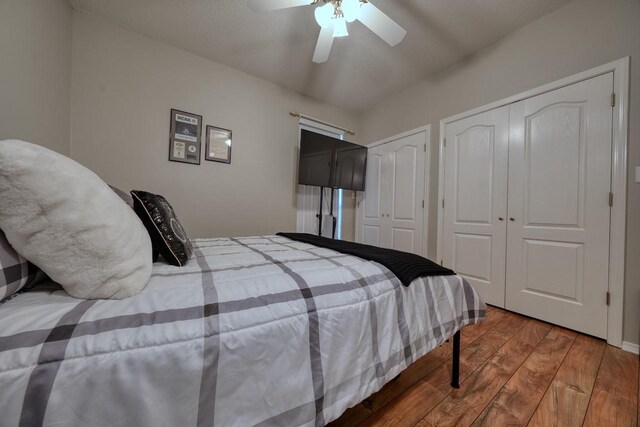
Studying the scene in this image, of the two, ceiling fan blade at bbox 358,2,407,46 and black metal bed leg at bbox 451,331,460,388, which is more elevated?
ceiling fan blade at bbox 358,2,407,46

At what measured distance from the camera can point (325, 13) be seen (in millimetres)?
1611

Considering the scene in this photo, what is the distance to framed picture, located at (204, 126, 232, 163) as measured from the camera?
2.53 m

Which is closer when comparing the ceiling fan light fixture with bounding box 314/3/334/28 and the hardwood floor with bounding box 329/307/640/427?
the hardwood floor with bounding box 329/307/640/427

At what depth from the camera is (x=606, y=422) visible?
0.98 metres

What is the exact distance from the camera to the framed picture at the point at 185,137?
2346 mm

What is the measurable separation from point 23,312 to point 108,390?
0.26 m

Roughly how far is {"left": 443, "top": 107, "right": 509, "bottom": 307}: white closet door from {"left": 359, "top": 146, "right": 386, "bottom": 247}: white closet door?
946 mm

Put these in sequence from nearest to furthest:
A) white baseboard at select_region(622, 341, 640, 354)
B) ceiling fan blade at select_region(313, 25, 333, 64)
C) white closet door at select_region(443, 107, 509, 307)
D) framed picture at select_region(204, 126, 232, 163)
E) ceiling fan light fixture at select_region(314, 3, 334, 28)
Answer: white baseboard at select_region(622, 341, 640, 354) → ceiling fan light fixture at select_region(314, 3, 334, 28) → ceiling fan blade at select_region(313, 25, 333, 64) → white closet door at select_region(443, 107, 509, 307) → framed picture at select_region(204, 126, 232, 163)

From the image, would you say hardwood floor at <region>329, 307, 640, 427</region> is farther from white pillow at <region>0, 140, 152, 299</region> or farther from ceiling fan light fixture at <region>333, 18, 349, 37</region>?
ceiling fan light fixture at <region>333, 18, 349, 37</region>

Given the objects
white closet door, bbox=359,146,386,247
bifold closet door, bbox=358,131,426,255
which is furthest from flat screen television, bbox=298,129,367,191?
bifold closet door, bbox=358,131,426,255

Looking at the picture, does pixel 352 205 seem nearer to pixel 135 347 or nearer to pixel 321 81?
pixel 321 81

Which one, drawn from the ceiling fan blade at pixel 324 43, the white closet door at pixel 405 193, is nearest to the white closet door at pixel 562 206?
the white closet door at pixel 405 193

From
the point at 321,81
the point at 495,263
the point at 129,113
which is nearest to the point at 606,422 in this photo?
the point at 495,263

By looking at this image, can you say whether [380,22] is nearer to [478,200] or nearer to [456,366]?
[478,200]
